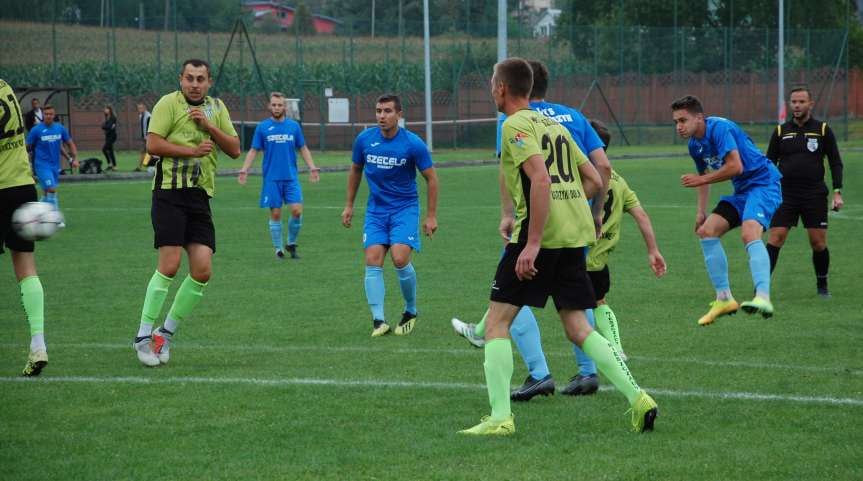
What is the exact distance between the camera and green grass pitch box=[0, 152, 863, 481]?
5.58 m

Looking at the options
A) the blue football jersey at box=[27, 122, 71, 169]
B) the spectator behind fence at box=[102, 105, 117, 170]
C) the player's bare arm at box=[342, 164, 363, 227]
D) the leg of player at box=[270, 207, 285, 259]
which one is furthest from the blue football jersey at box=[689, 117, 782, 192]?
the spectator behind fence at box=[102, 105, 117, 170]

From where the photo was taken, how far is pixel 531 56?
5403cm

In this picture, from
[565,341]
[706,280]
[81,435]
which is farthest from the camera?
[706,280]

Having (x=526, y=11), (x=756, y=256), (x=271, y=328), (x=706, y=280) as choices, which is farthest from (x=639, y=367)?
(x=526, y=11)

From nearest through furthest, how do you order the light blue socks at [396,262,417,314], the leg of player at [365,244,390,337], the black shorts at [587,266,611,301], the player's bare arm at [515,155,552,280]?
the player's bare arm at [515,155,552,280], the black shorts at [587,266,611,301], the leg of player at [365,244,390,337], the light blue socks at [396,262,417,314]

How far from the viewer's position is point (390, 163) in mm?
10078

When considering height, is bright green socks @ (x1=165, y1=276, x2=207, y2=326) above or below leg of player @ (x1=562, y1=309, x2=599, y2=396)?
above

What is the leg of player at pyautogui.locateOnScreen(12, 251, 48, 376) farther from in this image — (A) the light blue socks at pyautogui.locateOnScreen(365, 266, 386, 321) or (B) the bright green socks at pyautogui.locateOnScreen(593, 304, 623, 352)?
(B) the bright green socks at pyautogui.locateOnScreen(593, 304, 623, 352)

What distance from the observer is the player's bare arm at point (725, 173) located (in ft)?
30.2

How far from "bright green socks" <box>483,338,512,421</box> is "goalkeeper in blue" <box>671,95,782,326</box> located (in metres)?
3.50

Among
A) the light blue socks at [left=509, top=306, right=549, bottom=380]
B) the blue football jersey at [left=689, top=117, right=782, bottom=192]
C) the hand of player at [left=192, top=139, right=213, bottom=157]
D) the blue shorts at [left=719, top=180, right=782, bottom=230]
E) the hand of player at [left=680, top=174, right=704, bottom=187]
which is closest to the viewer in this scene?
the light blue socks at [left=509, top=306, right=549, bottom=380]

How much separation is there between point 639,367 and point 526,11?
213 feet

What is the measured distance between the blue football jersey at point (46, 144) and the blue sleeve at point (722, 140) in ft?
47.7

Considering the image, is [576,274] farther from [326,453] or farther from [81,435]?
[81,435]
